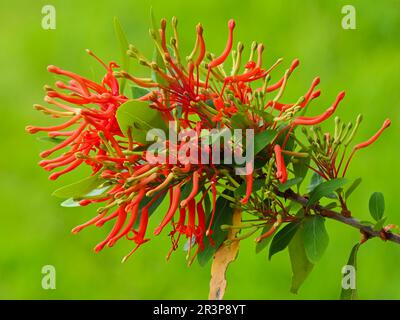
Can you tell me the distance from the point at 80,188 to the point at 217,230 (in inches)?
5.2

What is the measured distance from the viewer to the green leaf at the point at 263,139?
2.13 feet

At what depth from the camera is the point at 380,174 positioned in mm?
1691

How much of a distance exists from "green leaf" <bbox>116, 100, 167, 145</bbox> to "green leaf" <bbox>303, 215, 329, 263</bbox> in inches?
6.6

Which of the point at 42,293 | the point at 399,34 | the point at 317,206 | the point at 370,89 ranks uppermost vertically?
the point at 399,34

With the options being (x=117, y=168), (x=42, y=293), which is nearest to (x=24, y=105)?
(x=42, y=293)

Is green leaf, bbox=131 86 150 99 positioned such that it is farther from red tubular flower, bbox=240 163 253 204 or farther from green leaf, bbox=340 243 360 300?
green leaf, bbox=340 243 360 300

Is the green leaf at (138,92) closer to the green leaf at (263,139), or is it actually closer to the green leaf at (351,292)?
the green leaf at (263,139)

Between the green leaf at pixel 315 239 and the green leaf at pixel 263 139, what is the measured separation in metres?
0.10

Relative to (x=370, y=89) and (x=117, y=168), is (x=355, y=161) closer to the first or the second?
(x=370, y=89)

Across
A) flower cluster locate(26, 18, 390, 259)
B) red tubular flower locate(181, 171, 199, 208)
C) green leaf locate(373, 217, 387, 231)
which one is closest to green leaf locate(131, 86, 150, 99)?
flower cluster locate(26, 18, 390, 259)

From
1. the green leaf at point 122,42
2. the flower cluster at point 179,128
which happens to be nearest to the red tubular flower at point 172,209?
the flower cluster at point 179,128

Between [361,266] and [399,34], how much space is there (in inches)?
22.2

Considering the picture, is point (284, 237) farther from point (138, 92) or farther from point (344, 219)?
point (138, 92)

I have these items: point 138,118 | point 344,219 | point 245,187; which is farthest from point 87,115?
point 344,219
